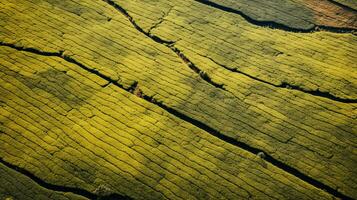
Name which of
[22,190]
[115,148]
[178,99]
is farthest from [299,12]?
[22,190]

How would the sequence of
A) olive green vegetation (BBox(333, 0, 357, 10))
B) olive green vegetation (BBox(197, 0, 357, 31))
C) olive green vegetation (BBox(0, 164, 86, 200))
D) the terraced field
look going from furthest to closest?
1. olive green vegetation (BBox(333, 0, 357, 10))
2. olive green vegetation (BBox(197, 0, 357, 31))
3. the terraced field
4. olive green vegetation (BBox(0, 164, 86, 200))

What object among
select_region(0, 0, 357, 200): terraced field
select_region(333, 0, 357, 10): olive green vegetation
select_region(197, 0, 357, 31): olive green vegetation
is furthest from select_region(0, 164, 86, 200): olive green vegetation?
select_region(333, 0, 357, 10): olive green vegetation

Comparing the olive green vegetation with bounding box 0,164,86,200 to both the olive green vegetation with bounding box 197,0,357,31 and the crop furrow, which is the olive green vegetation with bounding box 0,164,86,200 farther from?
the olive green vegetation with bounding box 197,0,357,31

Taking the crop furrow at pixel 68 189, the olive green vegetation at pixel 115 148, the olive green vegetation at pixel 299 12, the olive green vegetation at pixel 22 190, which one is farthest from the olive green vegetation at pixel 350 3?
the olive green vegetation at pixel 22 190

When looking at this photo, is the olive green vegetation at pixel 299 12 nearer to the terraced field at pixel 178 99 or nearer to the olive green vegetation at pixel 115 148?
the terraced field at pixel 178 99

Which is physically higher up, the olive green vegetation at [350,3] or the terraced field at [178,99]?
the olive green vegetation at [350,3]

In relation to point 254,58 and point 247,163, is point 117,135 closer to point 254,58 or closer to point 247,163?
point 247,163

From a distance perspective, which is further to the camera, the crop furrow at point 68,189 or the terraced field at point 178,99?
the terraced field at point 178,99

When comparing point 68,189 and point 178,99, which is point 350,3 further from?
point 68,189
